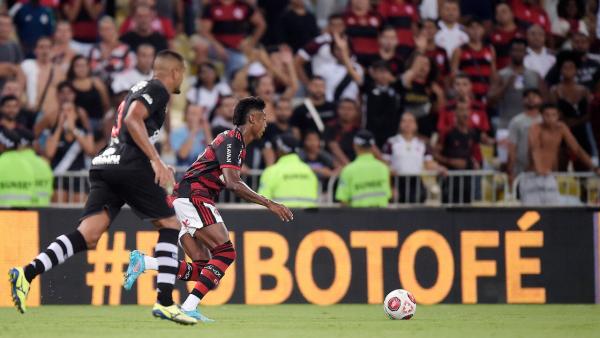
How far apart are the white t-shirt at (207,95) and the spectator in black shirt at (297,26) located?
1773 mm

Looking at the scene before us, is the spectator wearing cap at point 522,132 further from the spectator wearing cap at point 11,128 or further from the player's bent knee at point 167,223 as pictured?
the player's bent knee at point 167,223

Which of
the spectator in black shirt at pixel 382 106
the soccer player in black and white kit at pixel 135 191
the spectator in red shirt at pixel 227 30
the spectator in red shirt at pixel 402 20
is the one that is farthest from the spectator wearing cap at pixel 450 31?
the soccer player in black and white kit at pixel 135 191

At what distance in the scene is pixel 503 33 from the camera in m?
20.9

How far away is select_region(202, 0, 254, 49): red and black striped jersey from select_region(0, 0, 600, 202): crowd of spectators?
0.02 meters

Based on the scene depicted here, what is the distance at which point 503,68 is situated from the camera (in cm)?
2053

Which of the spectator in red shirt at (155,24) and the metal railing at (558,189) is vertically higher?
the spectator in red shirt at (155,24)

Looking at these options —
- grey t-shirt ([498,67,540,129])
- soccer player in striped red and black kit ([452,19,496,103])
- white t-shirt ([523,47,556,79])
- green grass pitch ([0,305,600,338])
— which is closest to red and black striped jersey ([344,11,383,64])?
soccer player in striped red and black kit ([452,19,496,103])

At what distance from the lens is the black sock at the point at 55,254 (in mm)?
11289

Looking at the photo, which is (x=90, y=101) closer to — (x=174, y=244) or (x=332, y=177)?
(x=332, y=177)

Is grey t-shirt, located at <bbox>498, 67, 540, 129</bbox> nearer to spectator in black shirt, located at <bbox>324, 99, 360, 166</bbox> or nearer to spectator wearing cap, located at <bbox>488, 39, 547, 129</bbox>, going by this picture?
spectator wearing cap, located at <bbox>488, 39, 547, 129</bbox>

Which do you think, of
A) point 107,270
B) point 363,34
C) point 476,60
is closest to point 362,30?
point 363,34

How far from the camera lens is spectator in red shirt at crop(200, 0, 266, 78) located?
20016 mm

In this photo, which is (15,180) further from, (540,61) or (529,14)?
(529,14)

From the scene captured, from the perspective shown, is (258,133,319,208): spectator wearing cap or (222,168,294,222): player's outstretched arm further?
(258,133,319,208): spectator wearing cap
